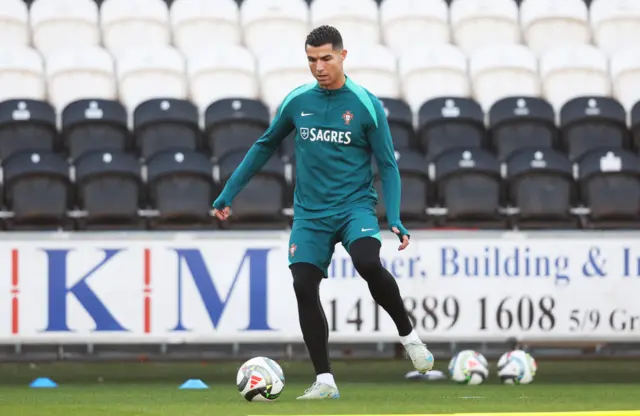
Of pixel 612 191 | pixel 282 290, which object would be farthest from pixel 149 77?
pixel 612 191

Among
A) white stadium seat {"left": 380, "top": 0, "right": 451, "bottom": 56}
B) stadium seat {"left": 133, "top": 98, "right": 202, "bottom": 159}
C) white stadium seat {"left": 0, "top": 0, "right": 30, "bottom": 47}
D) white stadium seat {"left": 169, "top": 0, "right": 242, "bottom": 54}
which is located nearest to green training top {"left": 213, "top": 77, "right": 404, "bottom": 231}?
stadium seat {"left": 133, "top": 98, "right": 202, "bottom": 159}

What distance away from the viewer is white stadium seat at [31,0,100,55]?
46.1 ft

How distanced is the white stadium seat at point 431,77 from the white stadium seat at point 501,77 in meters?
0.18

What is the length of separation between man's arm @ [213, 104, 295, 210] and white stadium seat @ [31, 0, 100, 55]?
26.4ft

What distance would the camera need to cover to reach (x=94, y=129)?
1207cm

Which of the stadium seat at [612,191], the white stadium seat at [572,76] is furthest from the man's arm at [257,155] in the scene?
the white stadium seat at [572,76]

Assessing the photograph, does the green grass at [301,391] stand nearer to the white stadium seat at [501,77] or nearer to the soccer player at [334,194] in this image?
the soccer player at [334,194]

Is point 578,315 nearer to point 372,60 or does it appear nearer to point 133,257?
point 133,257

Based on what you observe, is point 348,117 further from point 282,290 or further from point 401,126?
point 401,126

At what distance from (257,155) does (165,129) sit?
588 cm

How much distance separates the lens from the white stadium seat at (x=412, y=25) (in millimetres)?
14438

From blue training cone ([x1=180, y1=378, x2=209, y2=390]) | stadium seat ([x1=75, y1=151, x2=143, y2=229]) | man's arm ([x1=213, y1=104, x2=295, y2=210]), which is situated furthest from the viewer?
stadium seat ([x1=75, y1=151, x2=143, y2=229])

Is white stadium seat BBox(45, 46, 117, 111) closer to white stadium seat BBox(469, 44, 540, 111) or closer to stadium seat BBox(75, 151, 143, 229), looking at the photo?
stadium seat BBox(75, 151, 143, 229)

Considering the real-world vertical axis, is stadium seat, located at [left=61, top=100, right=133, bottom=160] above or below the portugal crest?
above
